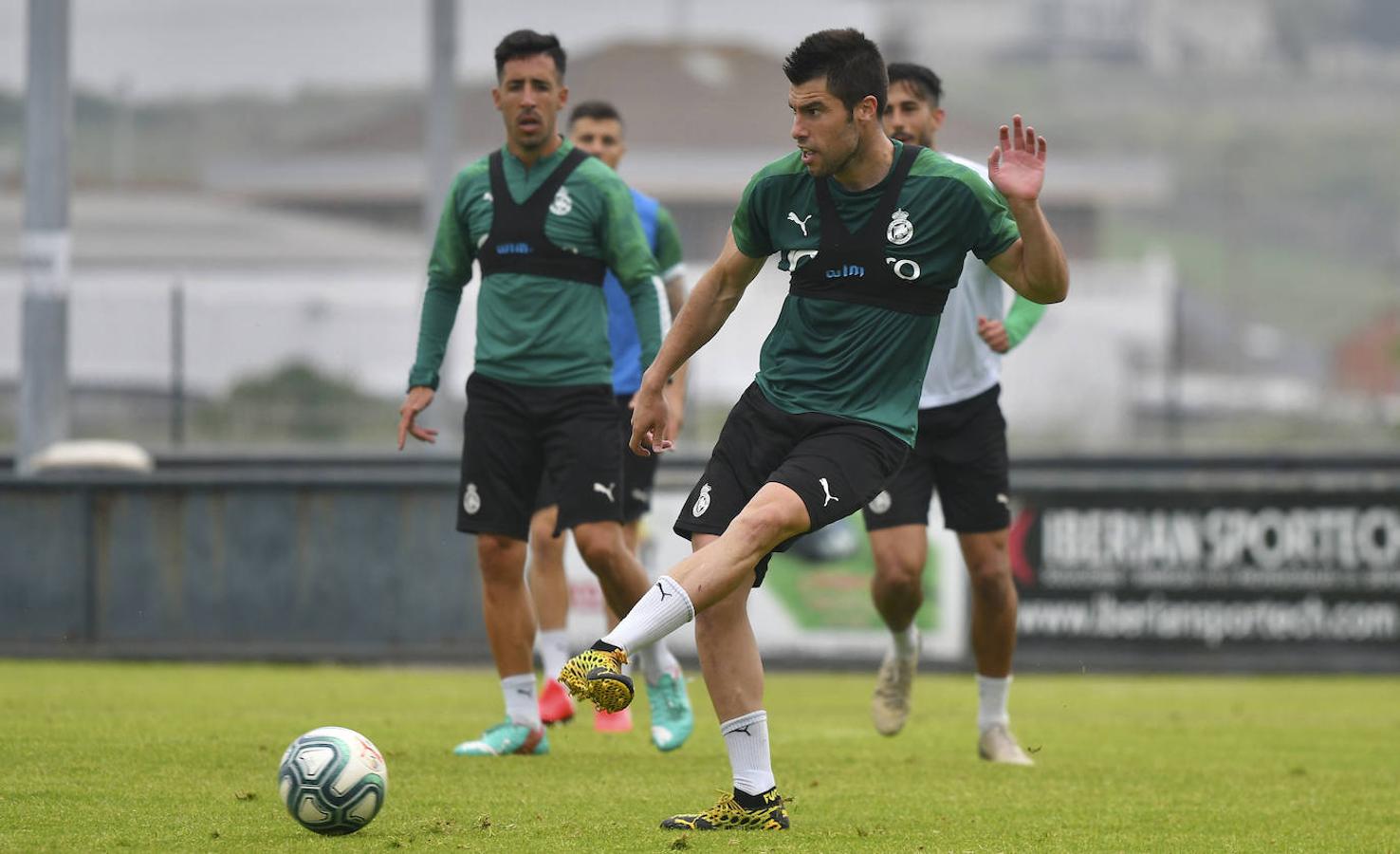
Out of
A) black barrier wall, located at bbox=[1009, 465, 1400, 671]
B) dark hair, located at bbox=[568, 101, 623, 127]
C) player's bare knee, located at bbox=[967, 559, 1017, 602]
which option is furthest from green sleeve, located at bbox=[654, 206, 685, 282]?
black barrier wall, located at bbox=[1009, 465, 1400, 671]

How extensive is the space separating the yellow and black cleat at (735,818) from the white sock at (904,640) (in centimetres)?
289

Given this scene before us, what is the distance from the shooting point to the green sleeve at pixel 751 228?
6559 mm

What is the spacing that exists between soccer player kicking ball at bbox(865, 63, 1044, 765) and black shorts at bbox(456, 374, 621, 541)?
120cm

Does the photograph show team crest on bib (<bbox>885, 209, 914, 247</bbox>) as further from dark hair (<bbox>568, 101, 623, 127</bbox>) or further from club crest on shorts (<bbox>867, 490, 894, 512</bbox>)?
dark hair (<bbox>568, 101, 623, 127</bbox>)

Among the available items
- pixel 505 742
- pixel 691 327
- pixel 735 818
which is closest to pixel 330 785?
pixel 735 818

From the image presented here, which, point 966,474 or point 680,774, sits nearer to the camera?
point 680,774

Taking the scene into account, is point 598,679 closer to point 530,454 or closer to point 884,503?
point 530,454

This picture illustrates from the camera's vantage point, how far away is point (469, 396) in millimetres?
8406

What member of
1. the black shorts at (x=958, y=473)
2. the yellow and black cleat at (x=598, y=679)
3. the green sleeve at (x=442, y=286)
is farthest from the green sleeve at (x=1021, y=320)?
the yellow and black cleat at (x=598, y=679)

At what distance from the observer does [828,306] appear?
6559 millimetres

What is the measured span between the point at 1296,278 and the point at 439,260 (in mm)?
71510

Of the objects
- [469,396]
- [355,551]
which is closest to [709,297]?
[469,396]

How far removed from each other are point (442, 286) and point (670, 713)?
2.00 metres

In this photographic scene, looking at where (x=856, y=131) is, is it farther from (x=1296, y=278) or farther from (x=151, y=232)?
(x=1296, y=278)
